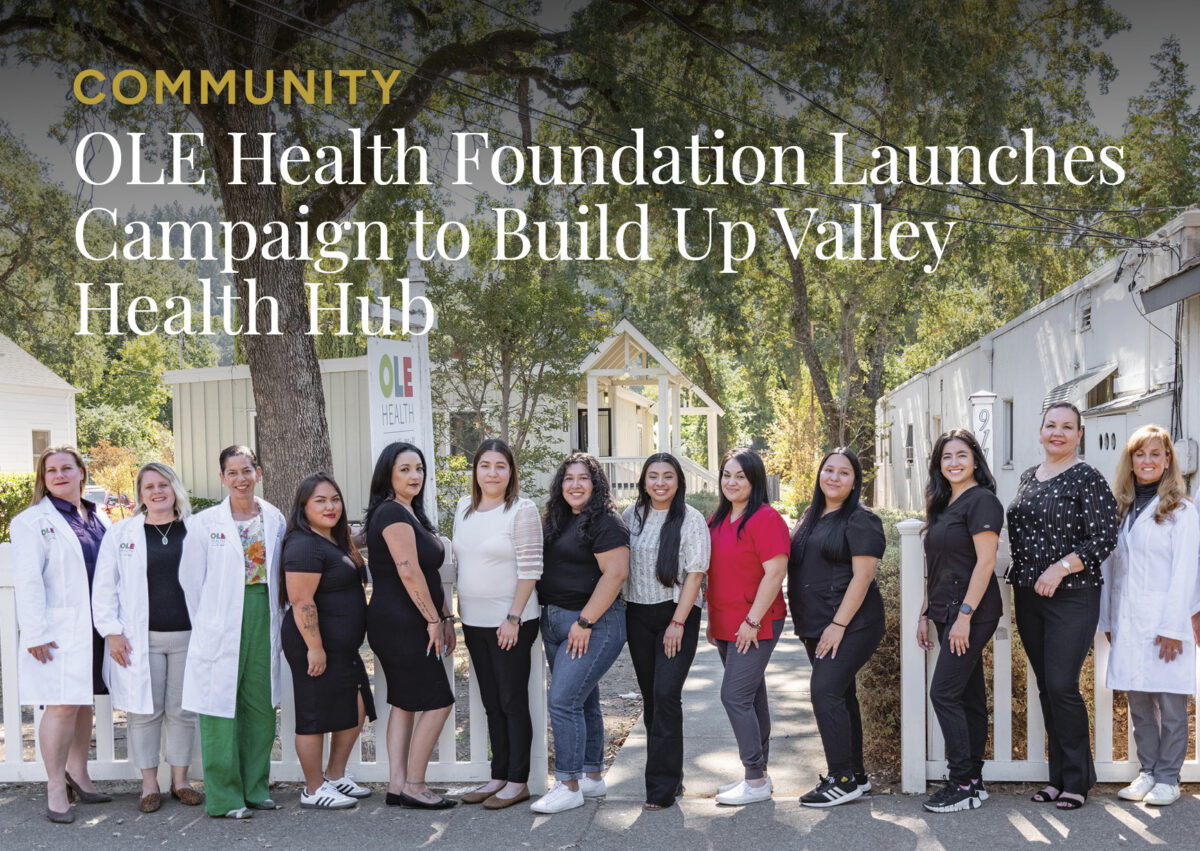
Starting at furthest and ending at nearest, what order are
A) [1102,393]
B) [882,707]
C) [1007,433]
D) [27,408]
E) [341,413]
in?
[27,408] < [1007,433] < [341,413] < [1102,393] < [882,707]

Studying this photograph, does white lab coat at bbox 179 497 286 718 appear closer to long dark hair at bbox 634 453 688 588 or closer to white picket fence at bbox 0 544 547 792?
white picket fence at bbox 0 544 547 792

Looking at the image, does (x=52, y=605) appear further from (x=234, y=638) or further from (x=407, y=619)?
(x=407, y=619)

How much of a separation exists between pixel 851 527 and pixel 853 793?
49.3 inches

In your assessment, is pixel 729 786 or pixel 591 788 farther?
pixel 729 786

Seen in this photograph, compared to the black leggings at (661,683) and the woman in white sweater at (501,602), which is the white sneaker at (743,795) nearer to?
the black leggings at (661,683)

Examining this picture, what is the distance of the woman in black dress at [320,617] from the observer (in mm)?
4547

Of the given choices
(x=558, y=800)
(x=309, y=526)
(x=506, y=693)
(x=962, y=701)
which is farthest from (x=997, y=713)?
(x=309, y=526)

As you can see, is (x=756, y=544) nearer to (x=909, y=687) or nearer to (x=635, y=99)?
(x=909, y=687)

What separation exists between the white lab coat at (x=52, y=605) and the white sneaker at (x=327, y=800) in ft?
3.74

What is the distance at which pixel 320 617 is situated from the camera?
182 inches

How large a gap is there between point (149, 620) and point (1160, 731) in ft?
15.4

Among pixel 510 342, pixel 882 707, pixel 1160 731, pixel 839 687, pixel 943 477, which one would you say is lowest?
pixel 882 707

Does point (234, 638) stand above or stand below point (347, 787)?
above

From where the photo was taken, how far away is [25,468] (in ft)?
89.5
